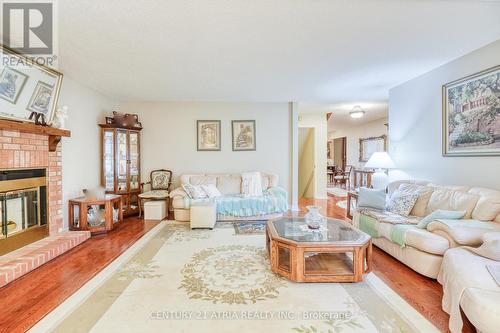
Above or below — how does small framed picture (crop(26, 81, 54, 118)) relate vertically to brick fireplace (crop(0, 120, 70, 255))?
above

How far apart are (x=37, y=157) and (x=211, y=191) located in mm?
2624

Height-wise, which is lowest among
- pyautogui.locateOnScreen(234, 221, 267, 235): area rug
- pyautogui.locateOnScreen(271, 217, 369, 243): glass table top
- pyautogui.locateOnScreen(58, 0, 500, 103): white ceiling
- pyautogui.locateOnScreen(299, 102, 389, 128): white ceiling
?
pyautogui.locateOnScreen(234, 221, 267, 235): area rug

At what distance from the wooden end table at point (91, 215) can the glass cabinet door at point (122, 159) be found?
2.65 feet

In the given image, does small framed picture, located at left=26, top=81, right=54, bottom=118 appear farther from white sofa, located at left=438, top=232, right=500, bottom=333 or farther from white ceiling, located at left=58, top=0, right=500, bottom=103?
white sofa, located at left=438, top=232, right=500, bottom=333

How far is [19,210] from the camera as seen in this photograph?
9.35 ft

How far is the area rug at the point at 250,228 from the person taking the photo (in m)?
3.76

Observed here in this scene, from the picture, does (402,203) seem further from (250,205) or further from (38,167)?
(38,167)

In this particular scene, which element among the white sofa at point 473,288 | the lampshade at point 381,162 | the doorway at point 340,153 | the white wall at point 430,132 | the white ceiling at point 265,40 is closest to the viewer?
the white sofa at point 473,288

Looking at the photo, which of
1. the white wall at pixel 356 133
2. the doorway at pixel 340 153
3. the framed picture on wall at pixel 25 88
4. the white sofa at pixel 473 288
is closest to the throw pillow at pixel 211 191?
the framed picture on wall at pixel 25 88

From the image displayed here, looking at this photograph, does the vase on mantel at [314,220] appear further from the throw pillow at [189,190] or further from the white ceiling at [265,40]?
the throw pillow at [189,190]

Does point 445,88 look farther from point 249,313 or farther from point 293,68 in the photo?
point 249,313

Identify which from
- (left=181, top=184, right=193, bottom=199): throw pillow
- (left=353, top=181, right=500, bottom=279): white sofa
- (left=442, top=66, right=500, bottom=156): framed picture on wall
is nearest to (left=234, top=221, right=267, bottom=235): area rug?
(left=181, top=184, right=193, bottom=199): throw pillow

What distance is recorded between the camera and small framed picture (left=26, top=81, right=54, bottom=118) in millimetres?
2850

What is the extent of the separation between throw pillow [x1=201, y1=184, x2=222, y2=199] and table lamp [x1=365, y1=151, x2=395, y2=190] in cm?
284
